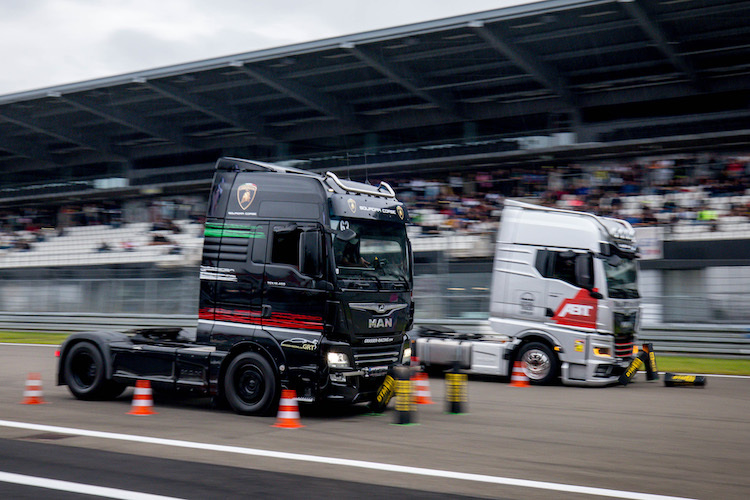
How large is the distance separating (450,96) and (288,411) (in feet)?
67.3

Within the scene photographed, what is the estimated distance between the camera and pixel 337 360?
9273 mm

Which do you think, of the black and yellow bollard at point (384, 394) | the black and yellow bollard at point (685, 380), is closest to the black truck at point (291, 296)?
the black and yellow bollard at point (384, 394)

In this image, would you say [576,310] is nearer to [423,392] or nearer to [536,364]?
[536,364]

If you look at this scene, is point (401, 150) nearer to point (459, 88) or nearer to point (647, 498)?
point (459, 88)

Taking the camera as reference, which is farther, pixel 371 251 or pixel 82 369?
pixel 82 369

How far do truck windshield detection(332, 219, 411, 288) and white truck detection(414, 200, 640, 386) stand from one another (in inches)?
153

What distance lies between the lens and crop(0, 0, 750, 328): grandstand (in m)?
21.5

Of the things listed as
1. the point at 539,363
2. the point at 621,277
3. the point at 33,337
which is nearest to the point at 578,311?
the point at 621,277

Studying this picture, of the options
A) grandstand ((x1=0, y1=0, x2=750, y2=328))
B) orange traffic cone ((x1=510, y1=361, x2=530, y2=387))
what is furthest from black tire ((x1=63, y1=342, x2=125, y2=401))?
grandstand ((x1=0, y1=0, x2=750, y2=328))

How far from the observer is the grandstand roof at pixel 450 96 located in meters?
22.9

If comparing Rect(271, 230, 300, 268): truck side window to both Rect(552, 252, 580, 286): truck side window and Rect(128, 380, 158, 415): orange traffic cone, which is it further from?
Rect(552, 252, 580, 286): truck side window

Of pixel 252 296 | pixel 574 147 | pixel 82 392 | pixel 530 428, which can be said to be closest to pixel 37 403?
pixel 82 392

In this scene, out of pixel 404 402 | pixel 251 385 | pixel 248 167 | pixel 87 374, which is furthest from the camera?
pixel 87 374

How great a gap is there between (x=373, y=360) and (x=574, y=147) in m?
16.7
